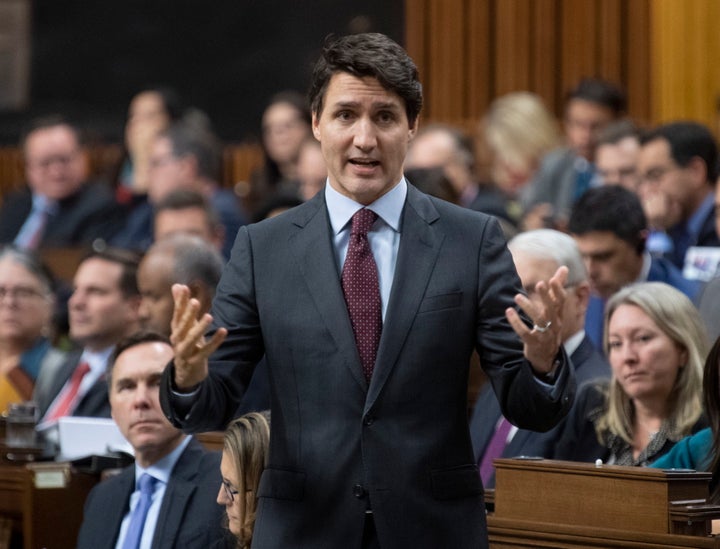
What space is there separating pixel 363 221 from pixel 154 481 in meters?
1.67

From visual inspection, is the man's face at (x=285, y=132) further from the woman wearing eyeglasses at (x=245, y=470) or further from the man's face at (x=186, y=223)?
the woman wearing eyeglasses at (x=245, y=470)

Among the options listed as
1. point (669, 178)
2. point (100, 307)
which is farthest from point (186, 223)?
point (669, 178)

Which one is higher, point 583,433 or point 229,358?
point 229,358

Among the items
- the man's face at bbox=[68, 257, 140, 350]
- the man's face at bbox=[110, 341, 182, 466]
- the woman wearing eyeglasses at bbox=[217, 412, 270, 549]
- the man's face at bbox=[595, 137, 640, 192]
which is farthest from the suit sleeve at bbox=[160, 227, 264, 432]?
the man's face at bbox=[595, 137, 640, 192]

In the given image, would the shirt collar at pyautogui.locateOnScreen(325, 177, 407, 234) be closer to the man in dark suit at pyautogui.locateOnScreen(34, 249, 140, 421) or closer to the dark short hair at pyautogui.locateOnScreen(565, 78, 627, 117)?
the man in dark suit at pyautogui.locateOnScreen(34, 249, 140, 421)

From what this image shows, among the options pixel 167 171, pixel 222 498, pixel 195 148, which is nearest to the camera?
pixel 222 498

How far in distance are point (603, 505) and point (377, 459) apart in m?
0.90

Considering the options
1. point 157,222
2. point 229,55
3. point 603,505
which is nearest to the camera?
point 603,505

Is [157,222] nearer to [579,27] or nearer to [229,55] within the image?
[579,27]

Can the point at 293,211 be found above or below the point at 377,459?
above

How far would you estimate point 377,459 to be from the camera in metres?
2.75

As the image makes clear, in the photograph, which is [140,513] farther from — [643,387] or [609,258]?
[609,258]

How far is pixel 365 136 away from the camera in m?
2.79

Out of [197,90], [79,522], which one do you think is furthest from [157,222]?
[197,90]
